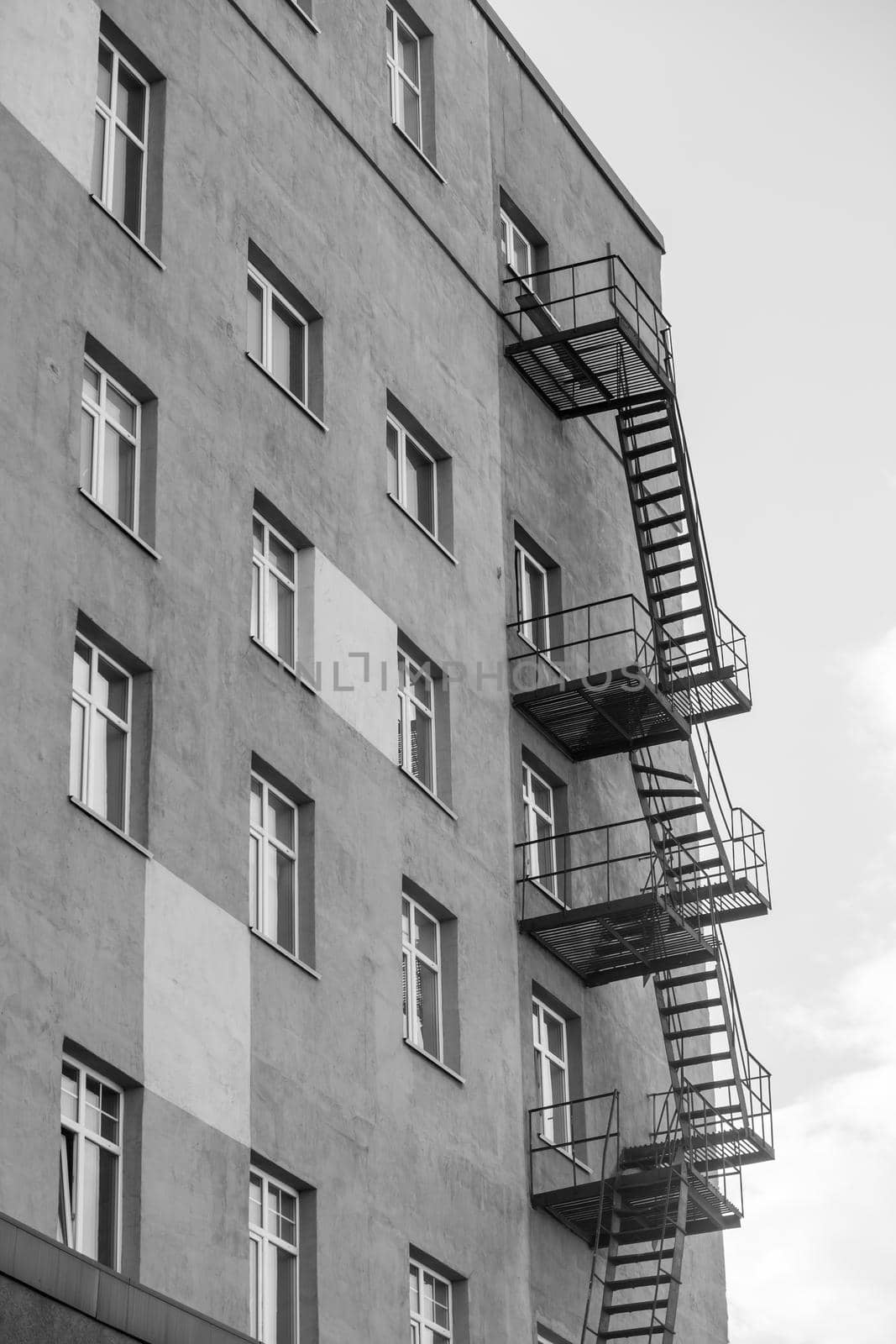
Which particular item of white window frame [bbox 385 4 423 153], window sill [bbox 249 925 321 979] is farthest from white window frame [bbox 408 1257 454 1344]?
white window frame [bbox 385 4 423 153]

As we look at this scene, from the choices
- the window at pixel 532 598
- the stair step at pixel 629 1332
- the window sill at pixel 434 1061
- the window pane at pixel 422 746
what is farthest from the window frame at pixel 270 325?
the stair step at pixel 629 1332

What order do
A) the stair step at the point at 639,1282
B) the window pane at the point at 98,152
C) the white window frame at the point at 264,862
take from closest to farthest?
1. the white window frame at the point at 264,862
2. the window pane at the point at 98,152
3. the stair step at the point at 639,1282

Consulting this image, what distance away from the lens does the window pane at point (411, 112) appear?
34938 millimetres

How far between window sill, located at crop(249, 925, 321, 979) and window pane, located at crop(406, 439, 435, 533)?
334 inches

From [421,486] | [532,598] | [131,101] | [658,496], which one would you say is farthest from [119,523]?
[658,496]

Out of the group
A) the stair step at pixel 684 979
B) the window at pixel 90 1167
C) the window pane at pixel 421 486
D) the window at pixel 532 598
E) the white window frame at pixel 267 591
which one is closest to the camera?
the window at pixel 90 1167

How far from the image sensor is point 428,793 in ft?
96.8

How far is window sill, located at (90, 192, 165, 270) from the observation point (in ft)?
83.8

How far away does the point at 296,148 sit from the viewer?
30.5 meters

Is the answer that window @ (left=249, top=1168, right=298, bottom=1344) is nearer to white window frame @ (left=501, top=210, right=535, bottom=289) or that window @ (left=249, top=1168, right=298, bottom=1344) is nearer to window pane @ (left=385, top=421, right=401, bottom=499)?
window pane @ (left=385, top=421, right=401, bottom=499)

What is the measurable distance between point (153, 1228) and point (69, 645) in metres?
5.90

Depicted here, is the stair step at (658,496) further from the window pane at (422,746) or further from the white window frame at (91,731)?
the white window frame at (91,731)

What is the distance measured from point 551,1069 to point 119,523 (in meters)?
11.3

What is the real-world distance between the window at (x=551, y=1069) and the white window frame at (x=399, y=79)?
13369mm
